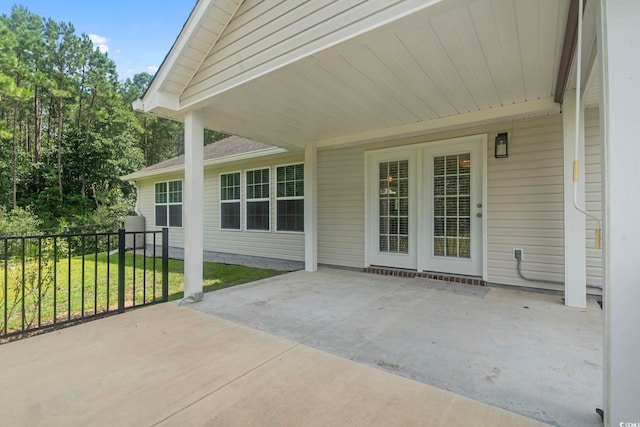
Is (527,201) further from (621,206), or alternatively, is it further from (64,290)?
(64,290)

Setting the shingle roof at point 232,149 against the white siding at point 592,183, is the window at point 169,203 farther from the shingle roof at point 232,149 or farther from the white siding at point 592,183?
the white siding at point 592,183

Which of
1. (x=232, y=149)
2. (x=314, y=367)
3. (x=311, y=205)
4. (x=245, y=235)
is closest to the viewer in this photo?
(x=314, y=367)

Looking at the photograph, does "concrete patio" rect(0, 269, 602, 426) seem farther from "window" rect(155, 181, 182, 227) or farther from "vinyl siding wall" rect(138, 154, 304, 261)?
"window" rect(155, 181, 182, 227)

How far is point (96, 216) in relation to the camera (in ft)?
40.8

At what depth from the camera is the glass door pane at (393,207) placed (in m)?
4.97

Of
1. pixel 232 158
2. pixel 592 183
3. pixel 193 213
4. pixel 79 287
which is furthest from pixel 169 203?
pixel 592 183

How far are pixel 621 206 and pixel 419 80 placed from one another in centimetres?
217

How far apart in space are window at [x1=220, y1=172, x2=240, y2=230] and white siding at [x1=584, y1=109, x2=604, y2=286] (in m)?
6.66

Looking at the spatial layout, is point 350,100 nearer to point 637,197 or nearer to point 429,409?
point 637,197

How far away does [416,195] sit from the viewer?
4.79 meters

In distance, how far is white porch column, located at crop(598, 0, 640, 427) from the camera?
1.26m

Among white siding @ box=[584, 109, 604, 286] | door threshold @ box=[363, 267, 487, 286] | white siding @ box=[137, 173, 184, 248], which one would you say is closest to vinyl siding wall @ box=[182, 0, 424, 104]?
white siding @ box=[584, 109, 604, 286]

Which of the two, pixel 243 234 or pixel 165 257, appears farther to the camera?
pixel 243 234

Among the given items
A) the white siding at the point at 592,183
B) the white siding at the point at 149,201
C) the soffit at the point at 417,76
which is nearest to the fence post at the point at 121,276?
the soffit at the point at 417,76
